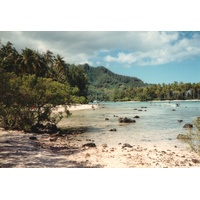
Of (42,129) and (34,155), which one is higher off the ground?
Answer: (42,129)

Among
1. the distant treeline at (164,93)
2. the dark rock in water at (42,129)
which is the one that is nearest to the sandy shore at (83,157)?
the dark rock in water at (42,129)

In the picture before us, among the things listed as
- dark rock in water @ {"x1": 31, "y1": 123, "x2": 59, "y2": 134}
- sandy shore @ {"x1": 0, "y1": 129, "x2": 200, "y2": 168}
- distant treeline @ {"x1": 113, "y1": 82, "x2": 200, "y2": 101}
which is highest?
distant treeline @ {"x1": 113, "y1": 82, "x2": 200, "y2": 101}

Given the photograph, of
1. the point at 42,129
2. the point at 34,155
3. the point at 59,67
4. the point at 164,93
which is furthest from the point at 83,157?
the point at 164,93

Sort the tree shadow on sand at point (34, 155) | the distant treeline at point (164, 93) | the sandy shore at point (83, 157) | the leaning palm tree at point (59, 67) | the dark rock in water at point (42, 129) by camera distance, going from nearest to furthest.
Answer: the tree shadow on sand at point (34, 155) < the sandy shore at point (83, 157) < the dark rock in water at point (42, 129) < the leaning palm tree at point (59, 67) < the distant treeline at point (164, 93)

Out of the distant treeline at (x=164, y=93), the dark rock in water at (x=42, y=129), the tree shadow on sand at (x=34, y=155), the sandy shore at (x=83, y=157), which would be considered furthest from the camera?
the distant treeline at (x=164, y=93)

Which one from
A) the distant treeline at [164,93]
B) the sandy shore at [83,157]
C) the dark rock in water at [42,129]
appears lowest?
the sandy shore at [83,157]

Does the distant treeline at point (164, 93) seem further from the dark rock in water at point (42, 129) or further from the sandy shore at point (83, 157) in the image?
the sandy shore at point (83, 157)

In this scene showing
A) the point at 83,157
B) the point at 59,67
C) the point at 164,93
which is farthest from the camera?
the point at 164,93

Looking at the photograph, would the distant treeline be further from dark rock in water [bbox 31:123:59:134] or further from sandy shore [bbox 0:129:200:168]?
sandy shore [bbox 0:129:200:168]

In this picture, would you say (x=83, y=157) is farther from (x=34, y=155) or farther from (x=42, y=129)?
(x=42, y=129)

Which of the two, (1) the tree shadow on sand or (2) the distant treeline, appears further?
(2) the distant treeline

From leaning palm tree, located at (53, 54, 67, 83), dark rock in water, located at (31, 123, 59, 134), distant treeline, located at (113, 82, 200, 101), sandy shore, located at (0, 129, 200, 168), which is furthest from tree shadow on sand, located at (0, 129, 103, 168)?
distant treeline, located at (113, 82, 200, 101)
